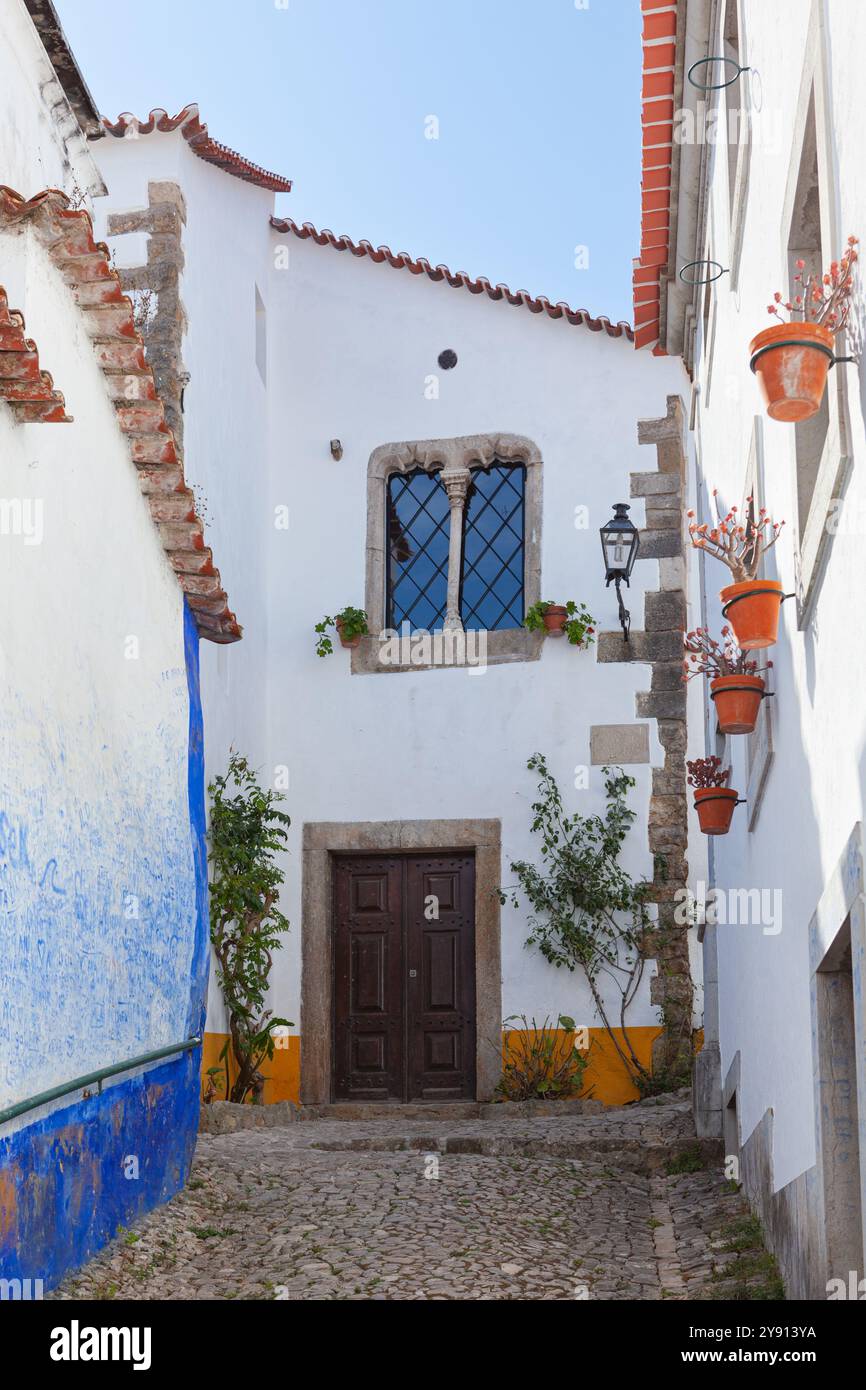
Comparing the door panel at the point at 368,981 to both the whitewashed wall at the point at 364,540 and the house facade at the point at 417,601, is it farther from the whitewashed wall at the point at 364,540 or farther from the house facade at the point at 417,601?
the whitewashed wall at the point at 364,540

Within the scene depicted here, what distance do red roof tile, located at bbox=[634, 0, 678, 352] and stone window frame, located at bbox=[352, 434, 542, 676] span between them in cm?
213

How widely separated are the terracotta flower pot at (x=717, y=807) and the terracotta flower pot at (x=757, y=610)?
6.05ft

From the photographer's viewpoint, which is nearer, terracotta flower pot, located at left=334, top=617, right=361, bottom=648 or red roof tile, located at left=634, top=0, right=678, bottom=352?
red roof tile, located at left=634, top=0, right=678, bottom=352

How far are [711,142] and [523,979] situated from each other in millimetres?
5451

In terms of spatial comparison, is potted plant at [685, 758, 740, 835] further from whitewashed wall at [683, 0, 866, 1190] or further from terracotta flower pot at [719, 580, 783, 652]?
terracotta flower pot at [719, 580, 783, 652]

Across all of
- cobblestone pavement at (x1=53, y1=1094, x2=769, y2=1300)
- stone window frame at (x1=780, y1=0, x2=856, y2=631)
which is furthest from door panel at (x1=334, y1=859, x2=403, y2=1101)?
stone window frame at (x1=780, y1=0, x2=856, y2=631)

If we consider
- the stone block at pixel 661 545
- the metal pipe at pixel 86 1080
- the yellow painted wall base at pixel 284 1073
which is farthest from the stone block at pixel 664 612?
the metal pipe at pixel 86 1080

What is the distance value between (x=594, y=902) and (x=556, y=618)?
6.14ft

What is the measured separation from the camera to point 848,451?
2963 mm

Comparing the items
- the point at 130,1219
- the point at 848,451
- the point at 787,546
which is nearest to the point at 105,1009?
the point at 130,1219

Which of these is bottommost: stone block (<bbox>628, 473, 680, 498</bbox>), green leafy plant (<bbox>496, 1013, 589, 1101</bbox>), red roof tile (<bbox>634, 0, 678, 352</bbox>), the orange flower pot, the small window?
green leafy plant (<bbox>496, 1013, 589, 1101</bbox>)

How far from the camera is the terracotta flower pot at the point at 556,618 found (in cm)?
1053

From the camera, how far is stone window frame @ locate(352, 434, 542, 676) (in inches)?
424

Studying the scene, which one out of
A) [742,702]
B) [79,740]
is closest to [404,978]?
[79,740]
